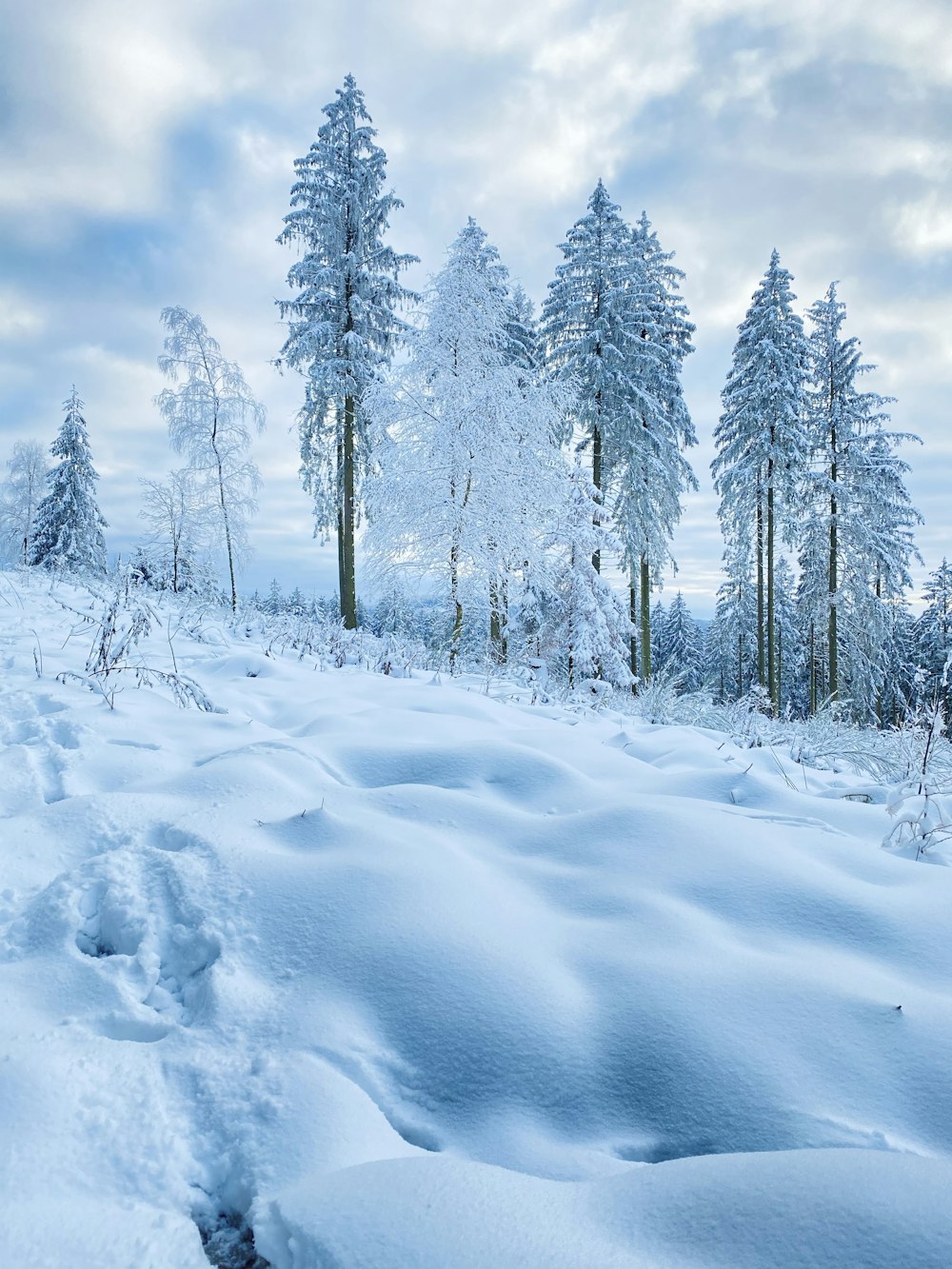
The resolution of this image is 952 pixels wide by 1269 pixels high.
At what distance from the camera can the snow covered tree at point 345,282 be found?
14297 mm

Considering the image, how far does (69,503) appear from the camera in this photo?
26.0 meters


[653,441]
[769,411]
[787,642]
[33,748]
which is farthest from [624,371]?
[787,642]

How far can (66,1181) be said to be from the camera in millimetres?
910

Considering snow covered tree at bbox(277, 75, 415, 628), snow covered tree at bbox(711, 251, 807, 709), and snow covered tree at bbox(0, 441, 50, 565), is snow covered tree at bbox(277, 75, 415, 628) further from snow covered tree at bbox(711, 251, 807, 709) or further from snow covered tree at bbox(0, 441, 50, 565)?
snow covered tree at bbox(0, 441, 50, 565)

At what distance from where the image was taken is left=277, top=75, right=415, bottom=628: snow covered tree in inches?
563

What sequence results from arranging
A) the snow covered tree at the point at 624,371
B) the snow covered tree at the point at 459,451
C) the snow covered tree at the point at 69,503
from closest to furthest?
the snow covered tree at the point at 459,451 < the snow covered tree at the point at 624,371 < the snow covered tree at the point at 69,503

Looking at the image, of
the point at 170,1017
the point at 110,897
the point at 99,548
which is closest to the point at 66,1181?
the point at 170,1017

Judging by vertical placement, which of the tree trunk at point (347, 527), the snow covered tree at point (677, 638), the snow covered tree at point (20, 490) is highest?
the snow covered tree at point (20, 490)

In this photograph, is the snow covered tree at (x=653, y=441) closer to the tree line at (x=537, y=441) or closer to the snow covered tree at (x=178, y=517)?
the tree line at (x=537, y=441)

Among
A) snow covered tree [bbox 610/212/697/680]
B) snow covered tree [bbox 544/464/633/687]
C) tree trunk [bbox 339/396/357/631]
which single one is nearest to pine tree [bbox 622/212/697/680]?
snow covered tree [bbox 610/212/697/680]

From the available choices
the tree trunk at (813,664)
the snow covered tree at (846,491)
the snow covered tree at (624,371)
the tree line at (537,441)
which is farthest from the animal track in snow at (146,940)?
the tree trunk at (813,664)

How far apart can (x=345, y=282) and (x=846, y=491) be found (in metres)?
15.0

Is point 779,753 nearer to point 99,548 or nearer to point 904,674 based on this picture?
point 99,548

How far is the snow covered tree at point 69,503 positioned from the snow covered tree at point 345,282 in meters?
16.2
